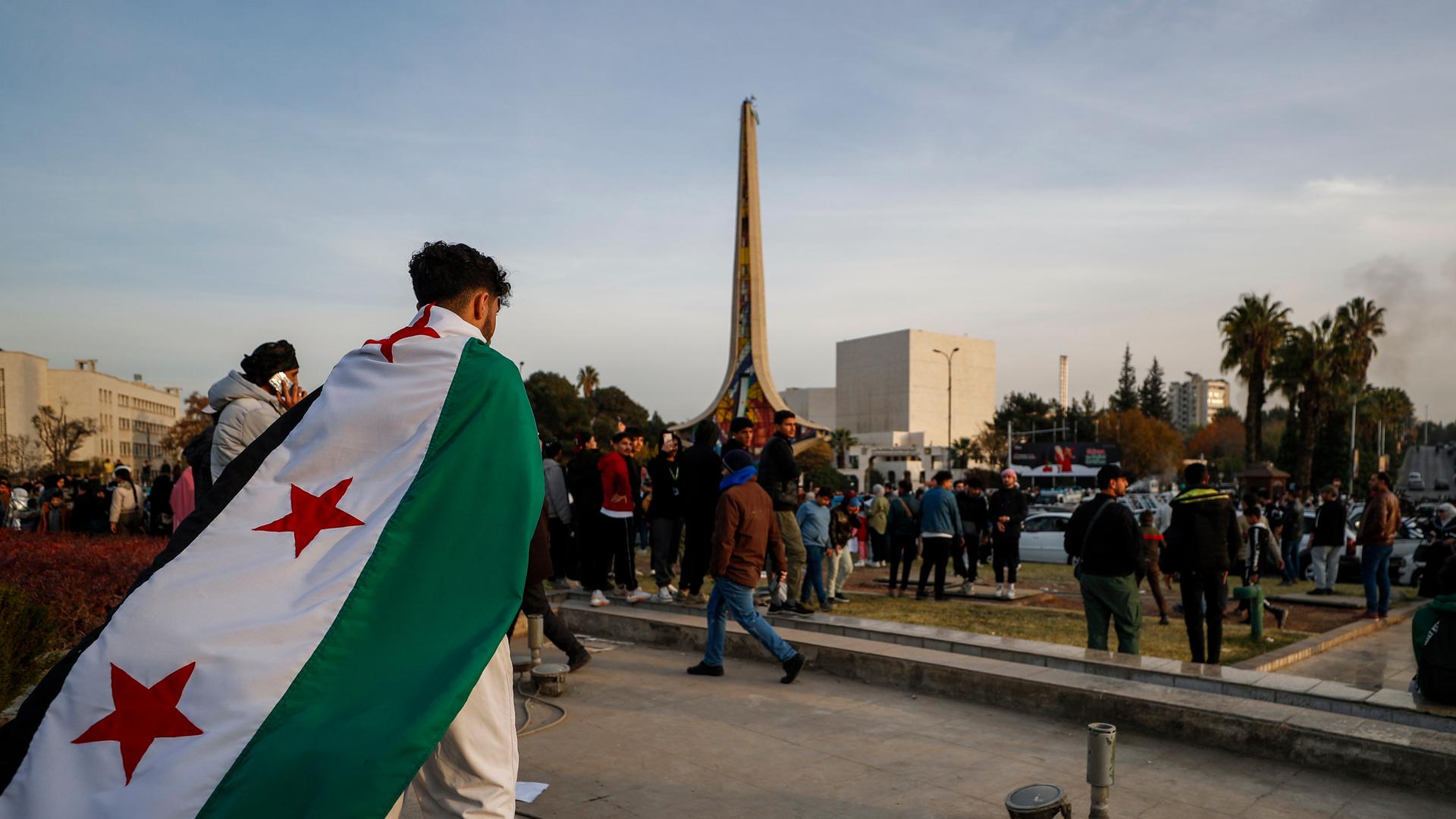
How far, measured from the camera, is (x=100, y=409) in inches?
3814

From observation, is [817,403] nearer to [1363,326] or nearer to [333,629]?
[1363,326]

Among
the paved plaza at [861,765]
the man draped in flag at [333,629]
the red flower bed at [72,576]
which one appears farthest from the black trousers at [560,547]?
the man draped in flag at [333,629]

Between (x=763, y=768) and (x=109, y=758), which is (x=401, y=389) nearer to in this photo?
(x=109, y=758)

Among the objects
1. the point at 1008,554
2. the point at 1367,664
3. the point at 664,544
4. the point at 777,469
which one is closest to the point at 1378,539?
the point at 1367,664

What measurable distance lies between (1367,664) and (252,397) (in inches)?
407

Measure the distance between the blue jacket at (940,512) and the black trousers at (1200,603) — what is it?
4509 mm

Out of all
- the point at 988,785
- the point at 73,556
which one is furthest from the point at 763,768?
the point at 73,556

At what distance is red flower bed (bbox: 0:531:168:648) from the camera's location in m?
6.93

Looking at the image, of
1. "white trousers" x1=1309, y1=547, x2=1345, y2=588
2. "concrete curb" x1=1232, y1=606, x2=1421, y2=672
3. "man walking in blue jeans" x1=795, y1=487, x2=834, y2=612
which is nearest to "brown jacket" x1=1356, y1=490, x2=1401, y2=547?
"concrete curb" x1=1232, y1=606, x2=1421, y2=672

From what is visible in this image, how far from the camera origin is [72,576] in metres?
7.63

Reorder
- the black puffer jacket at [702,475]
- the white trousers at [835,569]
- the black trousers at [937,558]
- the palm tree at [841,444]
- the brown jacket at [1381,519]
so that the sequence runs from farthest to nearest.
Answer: the palm tree at [841,444], the black trousers at [937,558], the white trousers at [835,569], the brown jacket at [1381,519], the black puffer jacket at [702,475]

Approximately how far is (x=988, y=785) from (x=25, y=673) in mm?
5293

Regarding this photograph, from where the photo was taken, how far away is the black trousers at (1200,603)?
27.7 ft

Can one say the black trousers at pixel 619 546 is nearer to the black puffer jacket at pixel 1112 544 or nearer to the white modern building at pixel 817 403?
the black puffer jacket at pixel 1112 544
